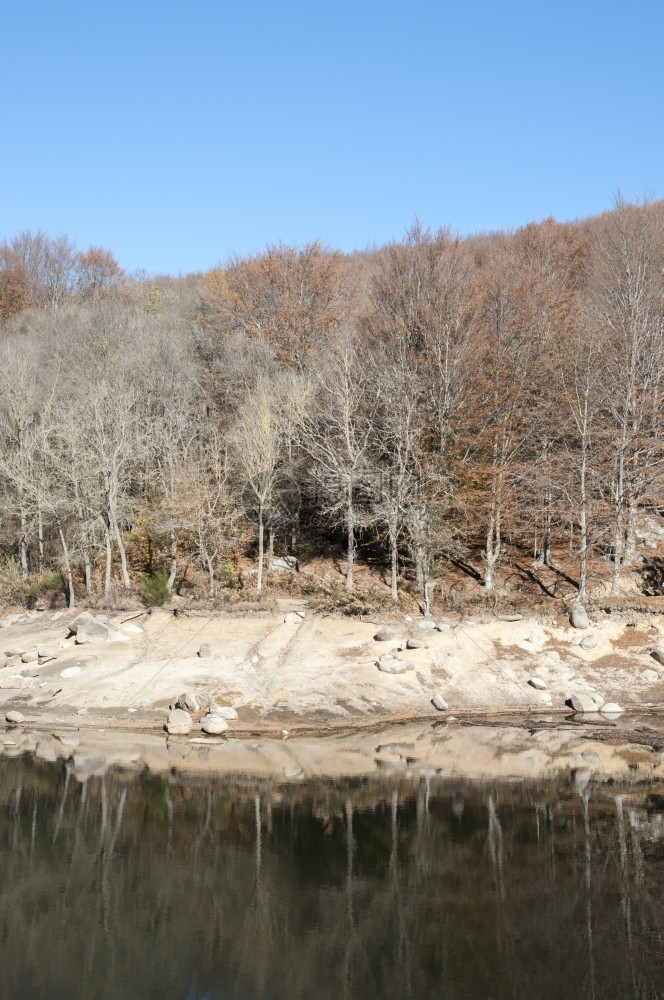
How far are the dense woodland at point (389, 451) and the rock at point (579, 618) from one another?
238 centimetres

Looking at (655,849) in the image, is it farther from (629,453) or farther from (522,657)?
Result: (629,453)

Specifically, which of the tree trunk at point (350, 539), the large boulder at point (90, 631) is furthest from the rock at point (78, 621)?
the tree trunk at point (350, 539)

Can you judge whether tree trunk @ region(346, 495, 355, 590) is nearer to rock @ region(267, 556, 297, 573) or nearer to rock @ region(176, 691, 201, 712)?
rock @ region(267, 556, 297, 573)

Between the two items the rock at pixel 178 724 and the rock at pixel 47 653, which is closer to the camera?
the rock at pixel 178 724

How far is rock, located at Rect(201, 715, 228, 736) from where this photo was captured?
2491 cm

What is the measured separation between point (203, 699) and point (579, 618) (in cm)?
1292

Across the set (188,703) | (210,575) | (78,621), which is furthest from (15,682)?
(210,575)

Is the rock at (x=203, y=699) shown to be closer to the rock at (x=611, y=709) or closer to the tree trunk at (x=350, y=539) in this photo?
the tree trunk at (x=350, y=539)

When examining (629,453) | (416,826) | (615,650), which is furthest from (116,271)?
(416,826)

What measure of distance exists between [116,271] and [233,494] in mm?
41215

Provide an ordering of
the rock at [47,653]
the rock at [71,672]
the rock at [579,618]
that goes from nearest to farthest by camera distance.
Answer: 1. the rock at [71,672]
2. the rock at [47,653]
3. the rock at [579,618]

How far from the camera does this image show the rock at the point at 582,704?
2644 centimetres

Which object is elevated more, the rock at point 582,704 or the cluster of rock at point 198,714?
the cluster of rock at point 198,714

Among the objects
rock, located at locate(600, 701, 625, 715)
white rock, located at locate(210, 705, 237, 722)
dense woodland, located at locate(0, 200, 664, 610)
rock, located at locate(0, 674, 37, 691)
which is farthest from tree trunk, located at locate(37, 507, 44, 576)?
rock, located at locate(600, 701, 625, 715)
